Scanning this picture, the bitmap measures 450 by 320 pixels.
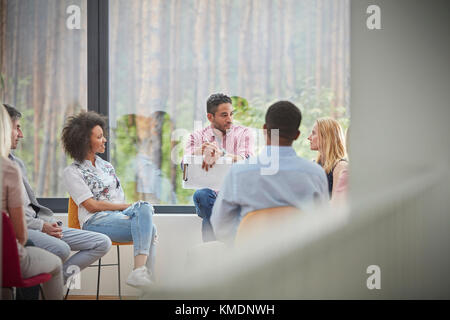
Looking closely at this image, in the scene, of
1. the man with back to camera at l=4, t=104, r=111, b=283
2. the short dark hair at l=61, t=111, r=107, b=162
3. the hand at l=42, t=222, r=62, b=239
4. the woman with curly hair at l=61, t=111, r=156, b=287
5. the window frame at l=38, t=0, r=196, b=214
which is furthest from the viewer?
the window frame at l=38, t=0, r=196, b=214

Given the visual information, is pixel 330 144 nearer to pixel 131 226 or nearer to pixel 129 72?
pixel 131 226

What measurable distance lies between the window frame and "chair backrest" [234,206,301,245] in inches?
80.3

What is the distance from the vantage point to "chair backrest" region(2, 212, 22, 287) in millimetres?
2033

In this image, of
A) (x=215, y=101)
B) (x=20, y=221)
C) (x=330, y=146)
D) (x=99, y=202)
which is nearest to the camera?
(x=20, y=221)

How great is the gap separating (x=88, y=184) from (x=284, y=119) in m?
1.57

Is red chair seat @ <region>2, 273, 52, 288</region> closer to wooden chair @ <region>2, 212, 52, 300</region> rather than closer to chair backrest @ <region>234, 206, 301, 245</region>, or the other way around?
wooden chair @ <region>2, 212, 52, 300</region>

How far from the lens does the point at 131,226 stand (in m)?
3.23

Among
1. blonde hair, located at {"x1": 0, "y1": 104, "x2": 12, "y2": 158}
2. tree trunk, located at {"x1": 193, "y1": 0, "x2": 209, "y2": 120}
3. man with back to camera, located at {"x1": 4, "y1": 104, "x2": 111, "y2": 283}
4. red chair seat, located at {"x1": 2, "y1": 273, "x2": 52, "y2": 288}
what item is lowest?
red chair seat, located at {"x1": 2, "y1": 273, "x2": 52, "y2": 288}

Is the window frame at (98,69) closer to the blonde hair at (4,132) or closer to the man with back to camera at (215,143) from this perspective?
the man with back to camera at (215,143)

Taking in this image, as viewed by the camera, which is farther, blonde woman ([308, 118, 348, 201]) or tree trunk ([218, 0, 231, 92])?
tree trunk ([218, 0, 231, 92])

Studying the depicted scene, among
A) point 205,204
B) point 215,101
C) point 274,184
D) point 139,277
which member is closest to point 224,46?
point 215,101

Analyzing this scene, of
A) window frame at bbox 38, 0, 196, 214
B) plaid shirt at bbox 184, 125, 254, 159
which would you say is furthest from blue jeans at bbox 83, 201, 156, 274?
window frame at bbox 38, 0, 196, 214

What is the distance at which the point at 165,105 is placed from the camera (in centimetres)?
410

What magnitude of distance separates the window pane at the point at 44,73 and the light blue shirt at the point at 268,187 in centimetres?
235
